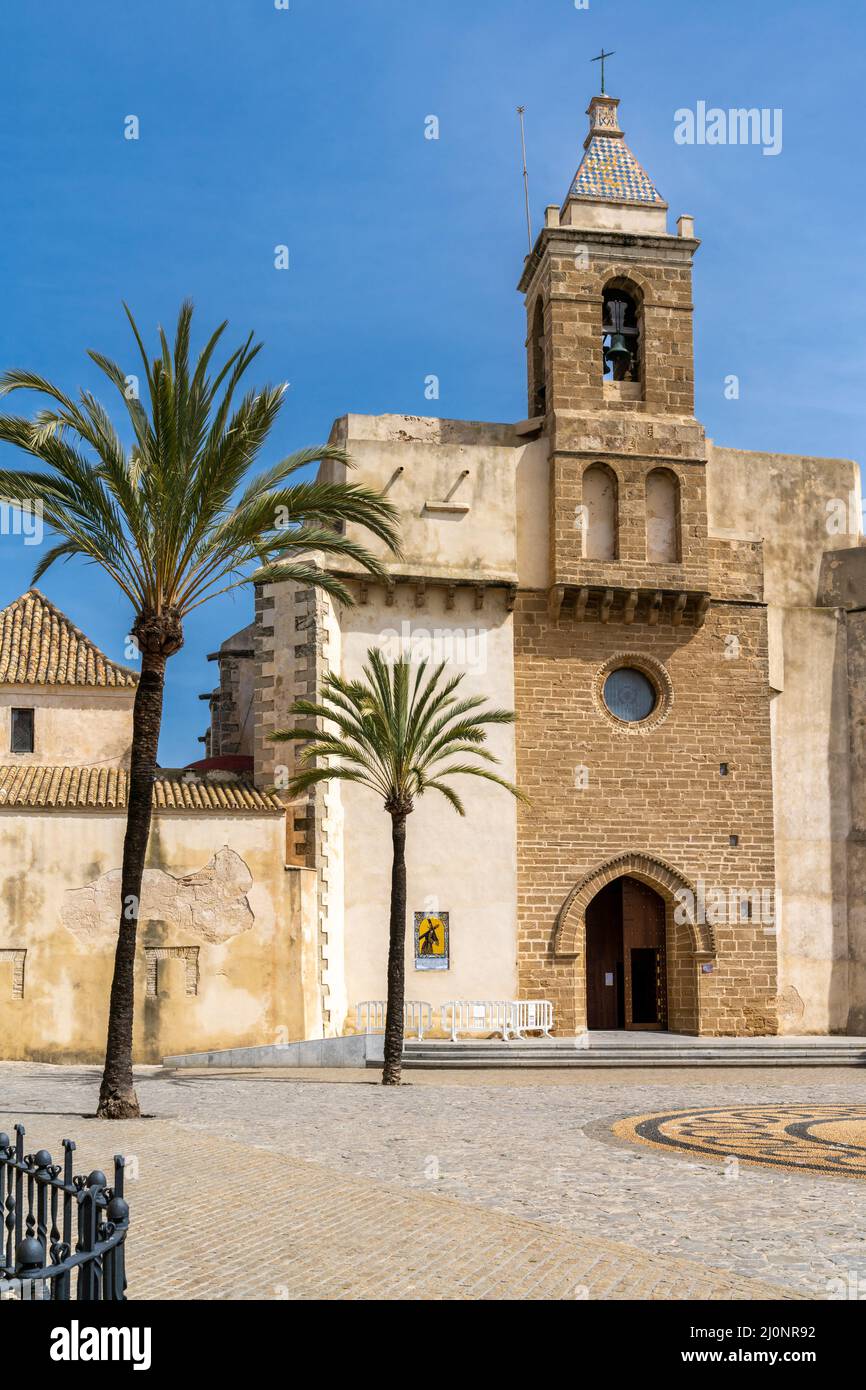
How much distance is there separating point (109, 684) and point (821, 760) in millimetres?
15323

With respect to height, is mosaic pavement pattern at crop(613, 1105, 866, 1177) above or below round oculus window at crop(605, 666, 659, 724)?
below

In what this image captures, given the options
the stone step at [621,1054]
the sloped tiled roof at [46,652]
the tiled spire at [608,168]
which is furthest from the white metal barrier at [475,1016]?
the tiled spire at [608,168]

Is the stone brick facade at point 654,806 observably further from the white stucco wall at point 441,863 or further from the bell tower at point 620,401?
the bell tower at point 620,401

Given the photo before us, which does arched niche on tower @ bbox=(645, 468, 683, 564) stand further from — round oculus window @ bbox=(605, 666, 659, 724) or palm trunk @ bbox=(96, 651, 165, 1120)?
palm trunk @ bbox=(96, 651, 165, 1120)

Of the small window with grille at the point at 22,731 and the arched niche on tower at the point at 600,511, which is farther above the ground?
the arched niche on tower at the point at 600,511

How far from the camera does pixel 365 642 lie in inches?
1103

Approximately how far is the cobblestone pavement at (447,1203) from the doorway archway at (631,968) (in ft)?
34.9

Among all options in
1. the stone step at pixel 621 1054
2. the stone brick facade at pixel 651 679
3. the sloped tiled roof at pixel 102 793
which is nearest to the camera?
the stone step at pixel 621 1054

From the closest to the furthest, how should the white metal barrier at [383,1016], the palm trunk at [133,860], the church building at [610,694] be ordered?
the palm trunk at [133,860] < the white metal barrier at [383,1016] < the church building at [610,694]

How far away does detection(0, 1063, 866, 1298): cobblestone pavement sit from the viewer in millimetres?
7770

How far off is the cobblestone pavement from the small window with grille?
11722 mm

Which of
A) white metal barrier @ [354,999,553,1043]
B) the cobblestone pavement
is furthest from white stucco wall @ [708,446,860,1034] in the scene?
the cobblestone pavement

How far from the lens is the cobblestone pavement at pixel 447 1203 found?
7770mm
